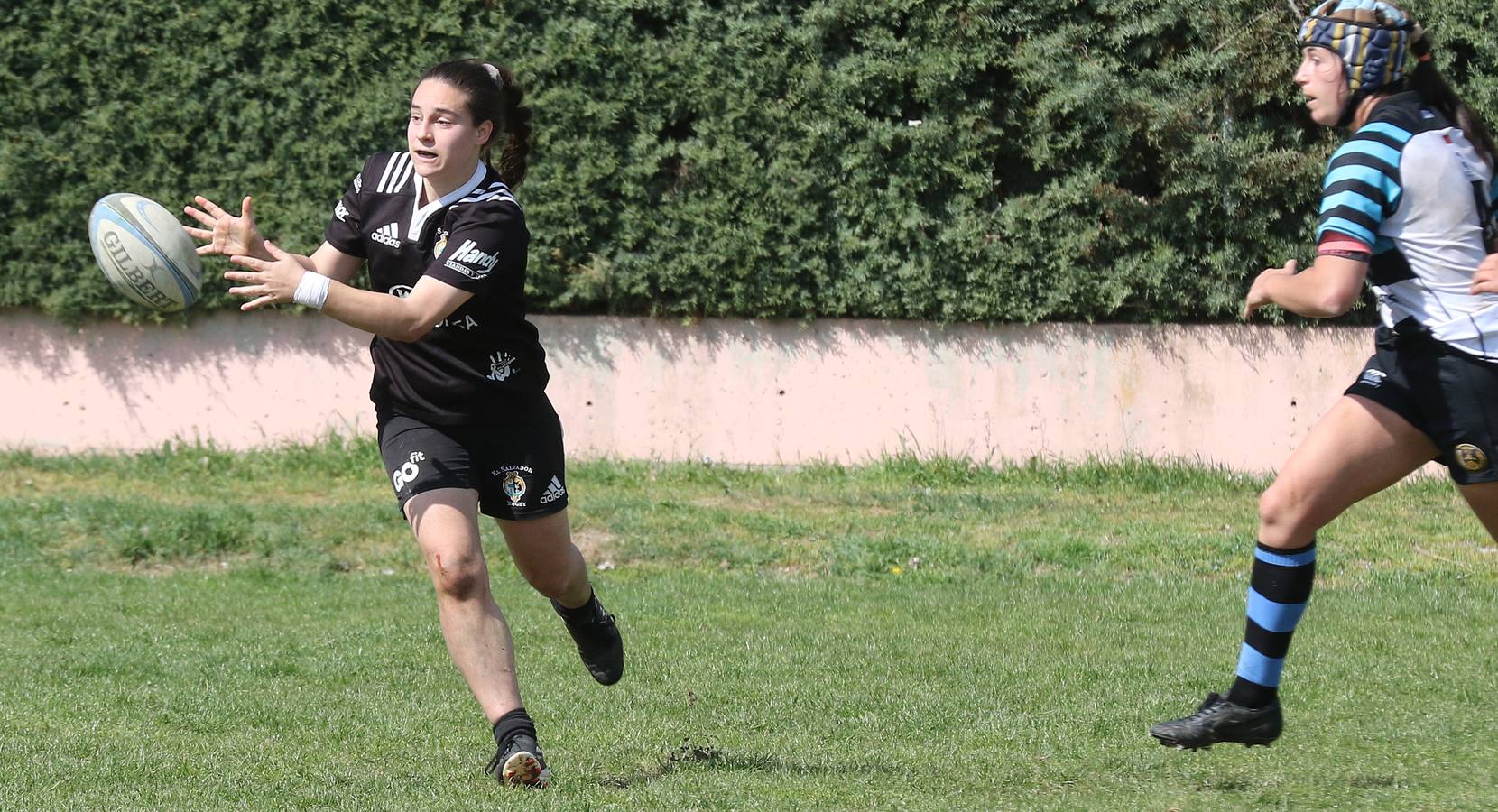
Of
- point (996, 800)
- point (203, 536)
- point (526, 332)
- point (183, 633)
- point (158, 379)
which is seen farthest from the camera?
point (158, 379)

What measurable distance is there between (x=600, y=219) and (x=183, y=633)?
5.06 metres

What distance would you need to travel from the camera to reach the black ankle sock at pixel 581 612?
5.52m

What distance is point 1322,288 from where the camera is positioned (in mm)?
4227

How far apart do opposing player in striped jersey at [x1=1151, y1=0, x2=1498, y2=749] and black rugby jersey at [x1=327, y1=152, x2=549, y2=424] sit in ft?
7.18

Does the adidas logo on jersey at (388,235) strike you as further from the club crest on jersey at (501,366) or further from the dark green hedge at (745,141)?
the dark green hedge at (745,141)

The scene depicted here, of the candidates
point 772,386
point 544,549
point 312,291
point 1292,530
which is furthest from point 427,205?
point 772,386

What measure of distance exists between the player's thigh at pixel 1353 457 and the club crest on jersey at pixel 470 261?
238 centimetres

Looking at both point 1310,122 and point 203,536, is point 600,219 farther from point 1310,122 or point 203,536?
point 1310,122

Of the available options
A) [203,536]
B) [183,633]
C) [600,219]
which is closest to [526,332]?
[183,633]

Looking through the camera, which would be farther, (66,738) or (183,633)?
(183,633)

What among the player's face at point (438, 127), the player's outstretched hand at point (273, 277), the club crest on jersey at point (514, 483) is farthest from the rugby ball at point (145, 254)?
the club crest on jersey at point (514, 483)

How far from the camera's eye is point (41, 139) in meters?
11.9

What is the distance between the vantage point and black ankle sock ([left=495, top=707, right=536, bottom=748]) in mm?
4653

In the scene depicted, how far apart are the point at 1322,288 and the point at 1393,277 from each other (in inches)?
14.3
